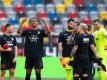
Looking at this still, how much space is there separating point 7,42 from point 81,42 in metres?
2.47

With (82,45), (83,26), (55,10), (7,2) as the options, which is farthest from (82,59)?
(7,2)

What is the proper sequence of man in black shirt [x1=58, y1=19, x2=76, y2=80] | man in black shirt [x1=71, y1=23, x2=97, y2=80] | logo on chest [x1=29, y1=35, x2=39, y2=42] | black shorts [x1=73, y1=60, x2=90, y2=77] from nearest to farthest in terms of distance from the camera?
1. man in black shirt [x1=71, y1=23, x2=97, y2=80]
2. black shorts [x1=73, y1=60, x2=90, y2=77]
3. logo on chest [x1=29, y1=35, x2=39, y2=42]
4. man in black shirt [x1=58, y1=19, x2=76, y2=80]

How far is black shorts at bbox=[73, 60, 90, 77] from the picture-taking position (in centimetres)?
1480

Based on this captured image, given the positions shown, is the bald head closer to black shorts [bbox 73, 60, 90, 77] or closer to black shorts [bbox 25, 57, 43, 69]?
black shorts [bbox 73, 60, 90, 77]

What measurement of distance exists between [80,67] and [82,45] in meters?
0.60

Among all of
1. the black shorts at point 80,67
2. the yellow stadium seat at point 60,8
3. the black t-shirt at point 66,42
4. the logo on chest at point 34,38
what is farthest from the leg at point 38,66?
the yellow stadium seat at point 60,8

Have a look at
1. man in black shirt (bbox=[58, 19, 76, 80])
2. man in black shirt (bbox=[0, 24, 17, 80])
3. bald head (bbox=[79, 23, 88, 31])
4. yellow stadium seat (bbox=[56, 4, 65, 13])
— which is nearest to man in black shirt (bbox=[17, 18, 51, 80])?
man in black shirt (bbox=[0, 24, 17, 80])

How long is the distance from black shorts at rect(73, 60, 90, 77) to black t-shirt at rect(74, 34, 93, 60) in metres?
0.11

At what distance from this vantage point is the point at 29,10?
2998cm

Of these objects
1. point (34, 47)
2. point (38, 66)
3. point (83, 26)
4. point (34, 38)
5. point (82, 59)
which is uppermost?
point (83, 26)

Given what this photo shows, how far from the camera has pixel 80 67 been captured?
14.8 m

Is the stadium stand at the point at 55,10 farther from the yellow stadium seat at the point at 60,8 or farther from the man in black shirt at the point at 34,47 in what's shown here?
the man in black shirt at the point at 34,47

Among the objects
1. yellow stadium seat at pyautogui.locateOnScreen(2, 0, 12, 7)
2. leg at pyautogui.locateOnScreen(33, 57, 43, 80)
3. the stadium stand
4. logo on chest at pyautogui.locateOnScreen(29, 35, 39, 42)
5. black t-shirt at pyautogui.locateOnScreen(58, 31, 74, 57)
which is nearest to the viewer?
leg at pyautogui.locateOnScreen(33, 57, 43, 80)

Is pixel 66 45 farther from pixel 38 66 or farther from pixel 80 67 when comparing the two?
pixel 80 67
